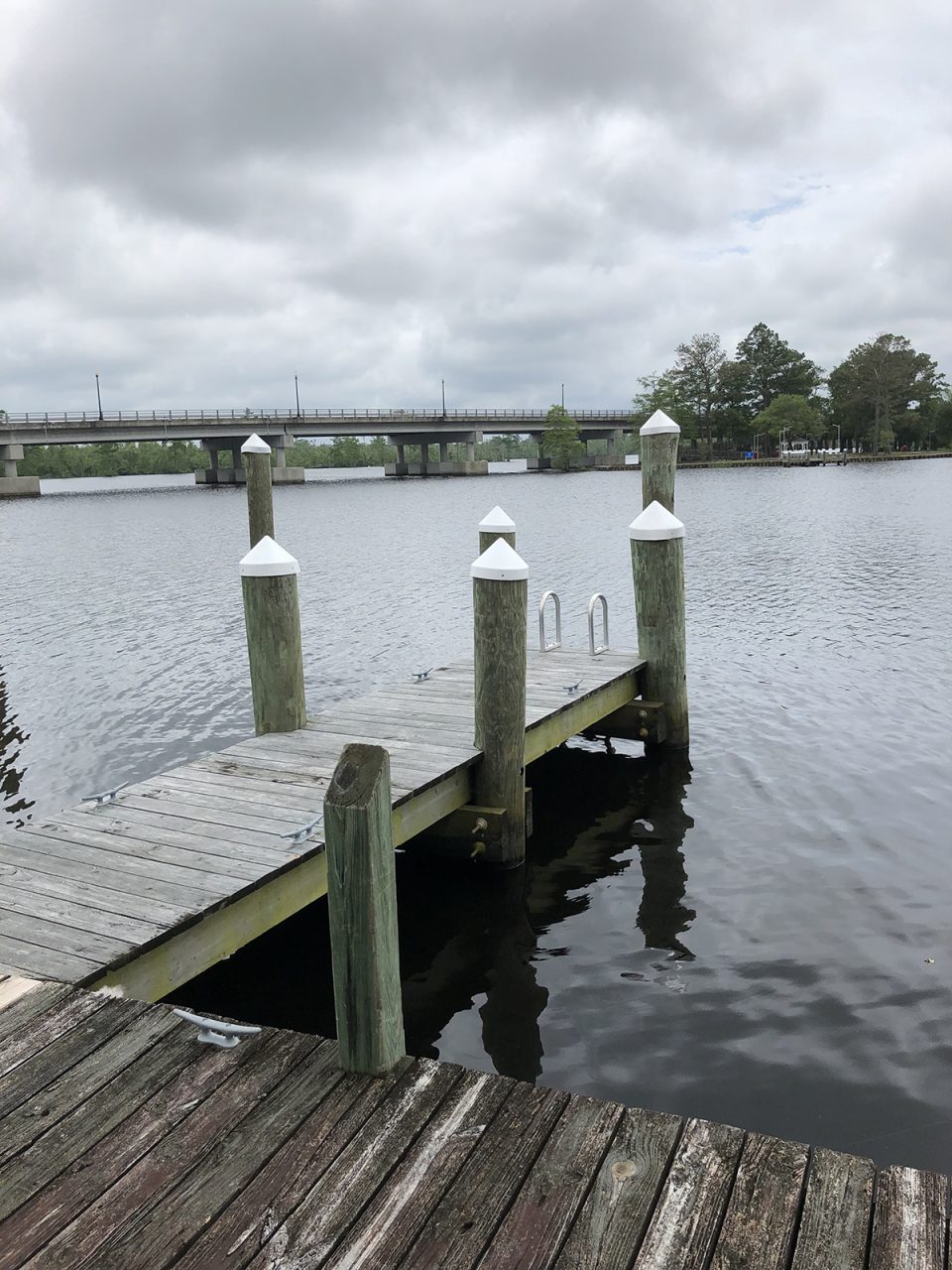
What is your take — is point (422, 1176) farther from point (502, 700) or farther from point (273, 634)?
point (273, 634)

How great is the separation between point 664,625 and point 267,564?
4472mm

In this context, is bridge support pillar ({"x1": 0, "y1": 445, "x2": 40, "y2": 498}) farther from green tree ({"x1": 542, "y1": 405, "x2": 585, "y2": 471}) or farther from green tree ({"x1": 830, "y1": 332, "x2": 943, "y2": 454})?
green tree ({"x1": 830, "y1": 332, "x2": 943, "y2": 454})

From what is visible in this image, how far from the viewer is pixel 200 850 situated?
230 inches

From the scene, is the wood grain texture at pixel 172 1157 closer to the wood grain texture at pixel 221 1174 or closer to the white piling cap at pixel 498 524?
the wood grain texture at pixel 221 1174

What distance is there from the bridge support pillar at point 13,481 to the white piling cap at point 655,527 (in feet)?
248

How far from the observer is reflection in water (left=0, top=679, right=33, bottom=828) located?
10.2 m

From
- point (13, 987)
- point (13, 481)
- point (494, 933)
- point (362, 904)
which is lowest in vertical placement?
point (494, 933)

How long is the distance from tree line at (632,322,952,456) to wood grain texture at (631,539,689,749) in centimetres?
10952

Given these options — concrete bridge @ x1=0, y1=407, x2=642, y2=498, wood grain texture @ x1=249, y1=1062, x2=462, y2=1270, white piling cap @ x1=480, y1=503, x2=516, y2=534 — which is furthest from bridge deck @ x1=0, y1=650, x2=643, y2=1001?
concrete bridge @ x1=0, y1=407, x2=642, y2=498

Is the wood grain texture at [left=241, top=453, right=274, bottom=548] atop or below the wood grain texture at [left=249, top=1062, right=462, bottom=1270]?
atop

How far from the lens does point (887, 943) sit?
6.69m

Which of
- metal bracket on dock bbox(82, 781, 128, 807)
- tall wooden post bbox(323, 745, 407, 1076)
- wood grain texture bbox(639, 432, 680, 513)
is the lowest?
metal bracket on dock bbox(82, 781, 128, 807)

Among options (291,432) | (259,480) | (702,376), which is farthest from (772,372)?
(259,480)

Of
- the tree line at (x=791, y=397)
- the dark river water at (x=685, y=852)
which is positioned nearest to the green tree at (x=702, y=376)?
the tree line at (x=791, y=397)
